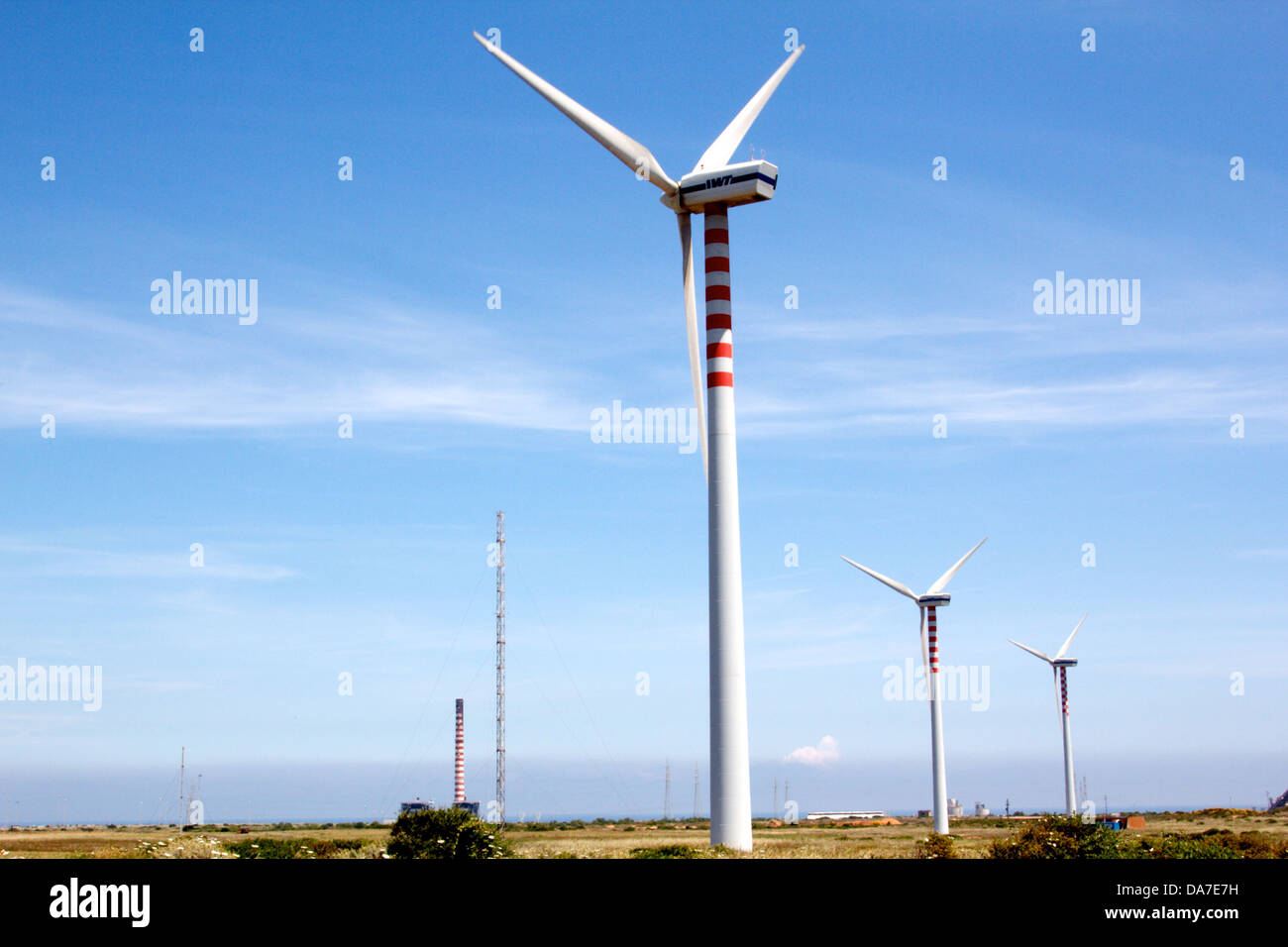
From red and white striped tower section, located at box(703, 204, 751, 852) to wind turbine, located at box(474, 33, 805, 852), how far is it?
0.05m

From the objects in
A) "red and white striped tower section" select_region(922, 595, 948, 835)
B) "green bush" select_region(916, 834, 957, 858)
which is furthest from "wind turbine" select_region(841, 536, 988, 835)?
"green bush" select_region(916, 834, 957, 858)

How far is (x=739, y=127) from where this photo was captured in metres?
67.3

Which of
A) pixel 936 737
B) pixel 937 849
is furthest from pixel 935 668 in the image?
pixel 937 849

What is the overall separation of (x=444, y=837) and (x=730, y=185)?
33.9 meters

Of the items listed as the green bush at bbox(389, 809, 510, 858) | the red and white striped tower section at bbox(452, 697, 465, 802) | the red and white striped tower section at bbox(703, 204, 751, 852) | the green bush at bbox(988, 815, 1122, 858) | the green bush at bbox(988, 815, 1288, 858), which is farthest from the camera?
the red and white striped tower section at bbox(452, 697, 465, 802)

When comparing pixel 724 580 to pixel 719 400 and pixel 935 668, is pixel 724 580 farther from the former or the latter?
pixel 935 668

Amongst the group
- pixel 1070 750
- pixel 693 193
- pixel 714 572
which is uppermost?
pixel 693 193

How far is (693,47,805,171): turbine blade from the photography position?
212ft

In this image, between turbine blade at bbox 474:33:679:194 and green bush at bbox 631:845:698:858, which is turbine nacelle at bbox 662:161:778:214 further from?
green bush at bbox 631:845:698:858
